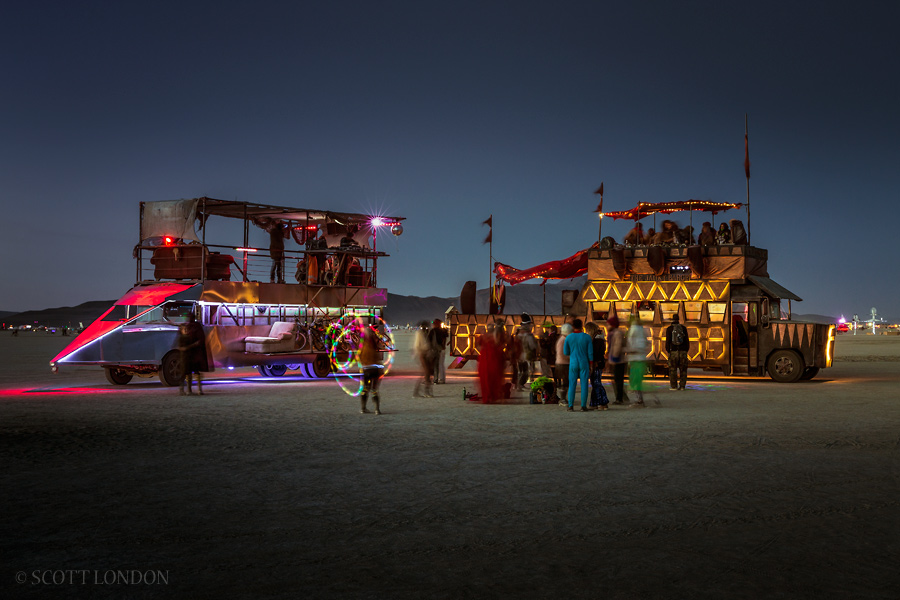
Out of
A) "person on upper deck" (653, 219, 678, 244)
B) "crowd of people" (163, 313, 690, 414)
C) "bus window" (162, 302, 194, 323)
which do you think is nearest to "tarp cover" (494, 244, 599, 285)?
"person on upper deck" (653, 219, 678, 244)

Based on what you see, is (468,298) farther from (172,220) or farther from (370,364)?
(370,364)

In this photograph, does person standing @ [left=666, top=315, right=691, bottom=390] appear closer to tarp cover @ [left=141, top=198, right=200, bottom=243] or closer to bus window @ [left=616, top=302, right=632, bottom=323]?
bus window @ [left=616, top=302, right=632, bottom=323]

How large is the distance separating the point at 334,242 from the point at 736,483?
18.9 m

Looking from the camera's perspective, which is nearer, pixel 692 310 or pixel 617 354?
pixel 617 354

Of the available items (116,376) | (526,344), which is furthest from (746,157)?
(116,376)

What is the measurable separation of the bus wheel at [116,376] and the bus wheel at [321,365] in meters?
5.03

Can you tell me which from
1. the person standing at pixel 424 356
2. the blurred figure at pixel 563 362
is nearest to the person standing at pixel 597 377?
the blurred figure at pixel 563 362

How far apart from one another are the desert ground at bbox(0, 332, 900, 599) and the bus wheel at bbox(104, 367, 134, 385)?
7.55 metres

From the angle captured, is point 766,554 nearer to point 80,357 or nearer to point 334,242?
point 80,357

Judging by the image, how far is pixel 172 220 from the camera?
2172 cm

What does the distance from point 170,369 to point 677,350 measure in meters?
12.9

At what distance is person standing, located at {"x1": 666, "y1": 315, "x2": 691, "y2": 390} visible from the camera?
19.2 metres

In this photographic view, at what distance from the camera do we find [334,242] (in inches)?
983

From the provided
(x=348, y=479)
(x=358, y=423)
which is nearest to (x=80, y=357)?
(x=358, y=423)
